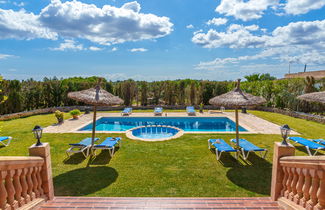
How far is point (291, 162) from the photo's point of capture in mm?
3410

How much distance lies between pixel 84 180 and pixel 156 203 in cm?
286

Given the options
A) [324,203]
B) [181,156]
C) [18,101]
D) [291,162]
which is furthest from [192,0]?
[18,101]

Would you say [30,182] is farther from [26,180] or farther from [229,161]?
[229,161]

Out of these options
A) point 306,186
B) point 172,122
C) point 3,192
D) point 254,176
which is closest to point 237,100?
point 254,176

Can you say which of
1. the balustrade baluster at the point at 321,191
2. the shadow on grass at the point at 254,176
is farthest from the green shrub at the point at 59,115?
the balustrade baluster at the point at 321,191

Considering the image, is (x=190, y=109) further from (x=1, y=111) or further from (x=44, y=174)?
(x=1, y=111)

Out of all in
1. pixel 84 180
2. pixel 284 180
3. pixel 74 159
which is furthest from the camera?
pixel 74 159

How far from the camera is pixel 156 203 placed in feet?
13.5

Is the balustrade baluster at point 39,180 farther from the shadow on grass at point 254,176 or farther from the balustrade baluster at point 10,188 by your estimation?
the shadow on grass at point 254,176

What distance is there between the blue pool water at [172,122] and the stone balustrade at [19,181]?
35.0 feet

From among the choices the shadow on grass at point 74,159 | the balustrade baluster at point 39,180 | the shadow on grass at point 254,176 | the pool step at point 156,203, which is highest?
the balustrade baluster at point 39,180

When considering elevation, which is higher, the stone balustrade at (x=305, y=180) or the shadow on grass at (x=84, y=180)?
the stone balustrade at (x=305, y=180)

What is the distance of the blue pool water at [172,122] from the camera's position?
48.2ft

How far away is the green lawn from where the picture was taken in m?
5.15
